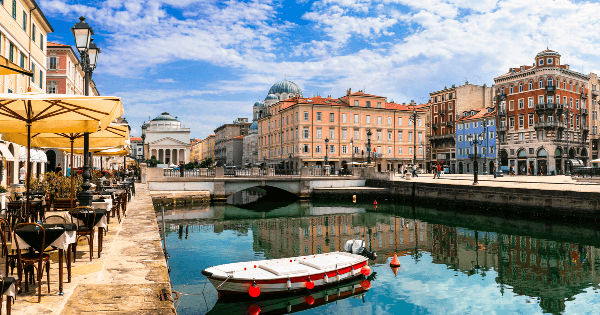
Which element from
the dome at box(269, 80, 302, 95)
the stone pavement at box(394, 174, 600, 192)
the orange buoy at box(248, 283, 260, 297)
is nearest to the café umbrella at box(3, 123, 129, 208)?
the orange buoy at box(248, 283, 260, 297)

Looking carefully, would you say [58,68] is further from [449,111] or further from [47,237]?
[449,111]

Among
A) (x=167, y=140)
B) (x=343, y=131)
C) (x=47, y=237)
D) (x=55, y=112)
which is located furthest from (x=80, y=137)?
(x=167, y=140)

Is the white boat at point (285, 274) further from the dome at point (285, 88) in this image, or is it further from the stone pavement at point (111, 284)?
the dome at point (285, 88)

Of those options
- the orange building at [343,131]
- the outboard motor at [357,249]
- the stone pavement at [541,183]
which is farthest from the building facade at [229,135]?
the outboard motor at [357,249]

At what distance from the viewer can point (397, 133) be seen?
71.6 m

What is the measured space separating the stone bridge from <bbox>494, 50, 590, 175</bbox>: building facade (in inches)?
1131

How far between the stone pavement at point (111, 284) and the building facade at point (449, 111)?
7591cm

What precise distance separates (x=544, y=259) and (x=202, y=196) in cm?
2715

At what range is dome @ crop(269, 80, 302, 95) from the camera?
103500 millimetres

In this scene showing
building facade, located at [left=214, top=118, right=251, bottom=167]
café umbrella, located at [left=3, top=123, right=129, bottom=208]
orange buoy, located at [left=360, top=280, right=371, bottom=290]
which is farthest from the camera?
building facade, located at [left=214, top=118, right=251, bottom=167]

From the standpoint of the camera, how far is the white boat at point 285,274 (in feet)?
36.1

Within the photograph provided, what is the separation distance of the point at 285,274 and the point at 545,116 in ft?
195

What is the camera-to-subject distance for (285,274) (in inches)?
452

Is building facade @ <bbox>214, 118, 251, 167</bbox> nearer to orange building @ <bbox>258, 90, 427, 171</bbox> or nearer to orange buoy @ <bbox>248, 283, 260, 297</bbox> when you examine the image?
orange building @ <bbox>258, 90, 427, 171</bbox>
